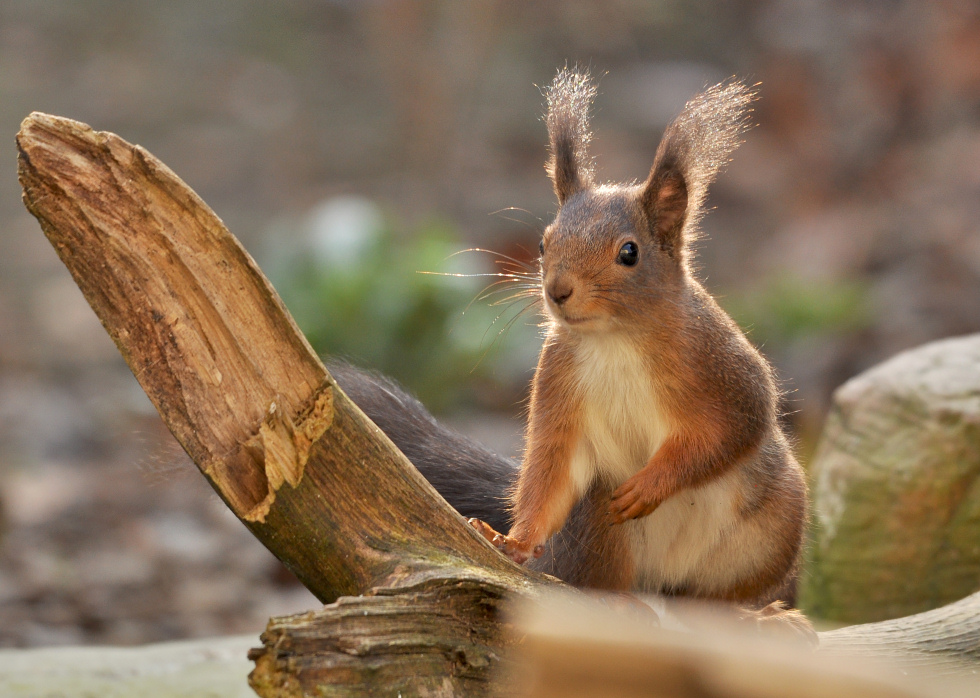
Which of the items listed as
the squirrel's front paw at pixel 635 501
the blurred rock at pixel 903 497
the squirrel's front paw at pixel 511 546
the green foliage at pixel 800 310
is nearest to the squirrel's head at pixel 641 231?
the squirrel's front paw at pixel 635 501

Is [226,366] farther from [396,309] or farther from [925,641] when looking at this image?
[396,309]

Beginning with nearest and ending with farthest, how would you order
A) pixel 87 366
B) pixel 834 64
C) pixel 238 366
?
pixel 238 366
pixel 87 366
pixel 834 64

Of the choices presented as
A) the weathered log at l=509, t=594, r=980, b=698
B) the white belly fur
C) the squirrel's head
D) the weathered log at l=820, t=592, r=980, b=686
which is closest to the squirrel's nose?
the squirrel's head

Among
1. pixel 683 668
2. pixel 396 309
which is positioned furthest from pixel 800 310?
pixel 683 668

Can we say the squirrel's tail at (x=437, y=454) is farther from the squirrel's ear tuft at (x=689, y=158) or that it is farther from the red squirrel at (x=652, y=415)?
the squirrel's ear tuft at (x=689, y=158)

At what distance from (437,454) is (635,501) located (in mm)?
582

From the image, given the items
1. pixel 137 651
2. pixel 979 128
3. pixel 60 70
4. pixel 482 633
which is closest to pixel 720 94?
pixel 482 633

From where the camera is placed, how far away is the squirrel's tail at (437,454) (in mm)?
2514

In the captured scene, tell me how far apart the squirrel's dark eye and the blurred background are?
928 millimetres

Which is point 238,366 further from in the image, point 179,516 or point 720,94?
point 179,516

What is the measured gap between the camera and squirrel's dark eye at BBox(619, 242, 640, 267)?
2.25 m

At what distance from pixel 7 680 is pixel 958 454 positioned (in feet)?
8.40

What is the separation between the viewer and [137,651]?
9.53 ft

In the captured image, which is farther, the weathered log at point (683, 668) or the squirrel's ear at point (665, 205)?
the squirrel's ear at point (665, 205)
